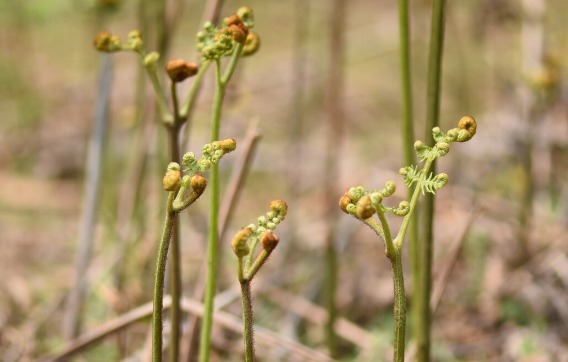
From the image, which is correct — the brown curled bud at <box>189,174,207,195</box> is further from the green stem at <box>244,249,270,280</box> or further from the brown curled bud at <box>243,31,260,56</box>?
the brown curled bud at <box>243,31,260,56</box>

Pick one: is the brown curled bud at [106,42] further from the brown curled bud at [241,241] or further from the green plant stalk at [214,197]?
the brown curled bud at [241,241]

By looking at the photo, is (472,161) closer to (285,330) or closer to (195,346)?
(285,330)

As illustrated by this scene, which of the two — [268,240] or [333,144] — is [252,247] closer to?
[268,240]

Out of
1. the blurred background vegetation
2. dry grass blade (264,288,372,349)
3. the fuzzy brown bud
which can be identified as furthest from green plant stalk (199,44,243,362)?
dry grass blade (264,288,372,349)

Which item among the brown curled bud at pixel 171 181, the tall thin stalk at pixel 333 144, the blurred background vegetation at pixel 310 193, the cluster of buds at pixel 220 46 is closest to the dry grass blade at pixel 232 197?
the blurred background vegetation at pixel 310 193

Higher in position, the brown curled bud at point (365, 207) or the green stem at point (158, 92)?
the green stem at point (158, 92)

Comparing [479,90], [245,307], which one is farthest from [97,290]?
[479,90]

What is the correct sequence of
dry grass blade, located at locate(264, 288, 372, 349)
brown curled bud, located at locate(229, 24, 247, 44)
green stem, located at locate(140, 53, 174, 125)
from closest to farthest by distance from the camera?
brown curled bud, located at locate(229, 24, 247, 44) < green stem, located at locate(140, 53, 174, 125) < dry grass blade, located at locate(264, 288, 372, 349)
